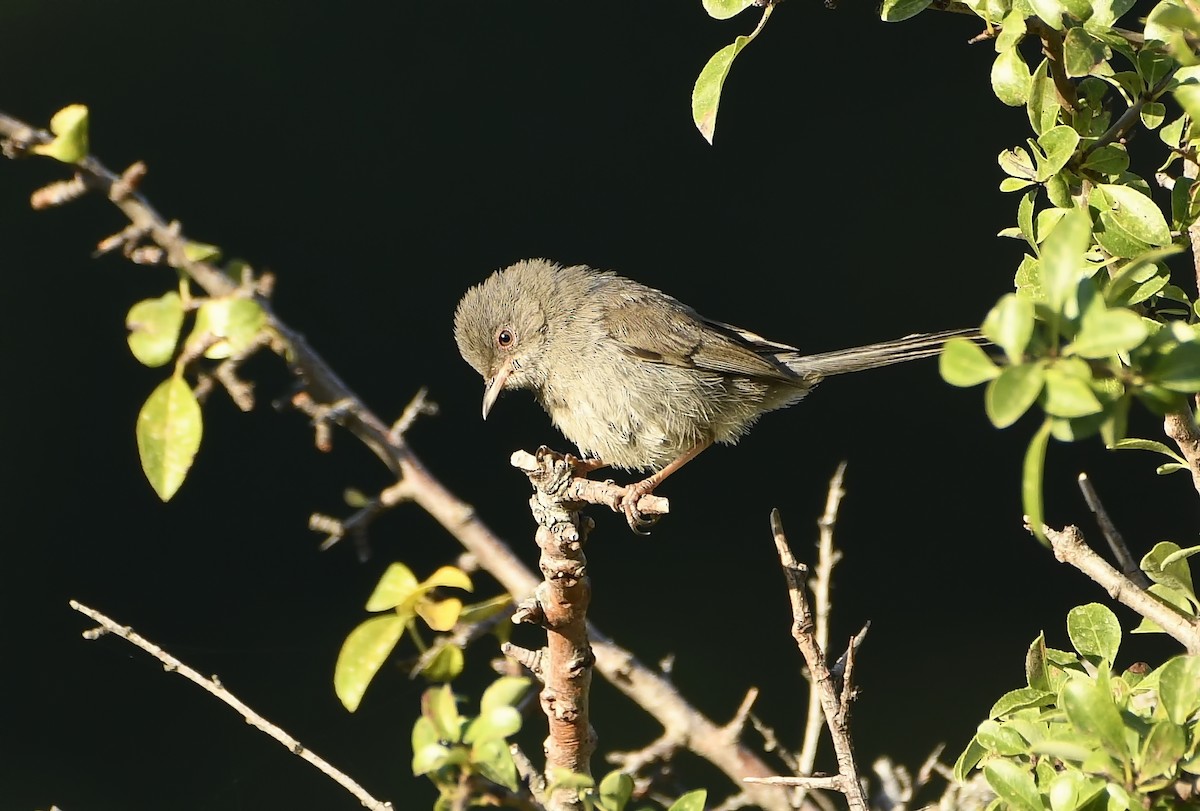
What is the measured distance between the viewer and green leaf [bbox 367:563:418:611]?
158 cm

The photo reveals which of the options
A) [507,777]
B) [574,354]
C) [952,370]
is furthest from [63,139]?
[574,354]

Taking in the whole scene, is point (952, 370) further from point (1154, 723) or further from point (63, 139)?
point (63, 139)

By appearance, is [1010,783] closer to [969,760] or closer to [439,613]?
[969,760]

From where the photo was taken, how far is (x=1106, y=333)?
104 cm

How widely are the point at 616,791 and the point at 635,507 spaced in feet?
2.76

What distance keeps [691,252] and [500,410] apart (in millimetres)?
1139

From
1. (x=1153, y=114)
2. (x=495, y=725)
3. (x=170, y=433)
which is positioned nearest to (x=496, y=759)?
(x=495, y=725)

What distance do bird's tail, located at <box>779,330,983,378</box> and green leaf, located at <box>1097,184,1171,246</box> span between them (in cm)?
160

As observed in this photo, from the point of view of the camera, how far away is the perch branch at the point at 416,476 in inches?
50.7

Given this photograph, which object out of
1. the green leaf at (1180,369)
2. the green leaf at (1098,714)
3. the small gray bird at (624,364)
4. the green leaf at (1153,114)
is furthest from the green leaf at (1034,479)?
the small gray bird at (624,364)

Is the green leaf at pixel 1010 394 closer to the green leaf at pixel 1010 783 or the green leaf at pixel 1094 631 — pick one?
the green leaf at pixel 1010 783

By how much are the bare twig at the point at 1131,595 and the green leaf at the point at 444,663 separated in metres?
0.82

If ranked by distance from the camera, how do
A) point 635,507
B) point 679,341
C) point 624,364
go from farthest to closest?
1. point 679,341
2. point 624,364
3. point 635,507

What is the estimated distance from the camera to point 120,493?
199 inches
